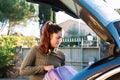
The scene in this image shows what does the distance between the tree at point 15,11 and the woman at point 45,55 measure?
30345 millimetres

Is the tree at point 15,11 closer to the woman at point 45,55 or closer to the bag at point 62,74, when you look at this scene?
the woman at point 45,55

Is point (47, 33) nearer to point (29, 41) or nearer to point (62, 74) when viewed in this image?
point (62, 74)

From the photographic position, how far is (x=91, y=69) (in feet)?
6.50

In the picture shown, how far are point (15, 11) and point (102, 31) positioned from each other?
33950 millimetres

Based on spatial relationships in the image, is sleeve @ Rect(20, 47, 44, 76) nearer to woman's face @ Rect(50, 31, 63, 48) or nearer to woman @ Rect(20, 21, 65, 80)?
woman @ Rect(20, 21, 65, 80)

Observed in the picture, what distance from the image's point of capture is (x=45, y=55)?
3.53 meters

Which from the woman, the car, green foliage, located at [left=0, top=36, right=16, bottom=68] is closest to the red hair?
the woman

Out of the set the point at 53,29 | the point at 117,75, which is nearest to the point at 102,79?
the point at 117,75

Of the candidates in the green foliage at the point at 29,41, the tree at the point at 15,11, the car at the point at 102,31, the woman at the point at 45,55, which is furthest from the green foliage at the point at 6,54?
the car at the point at 102,31

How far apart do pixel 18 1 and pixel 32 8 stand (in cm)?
267

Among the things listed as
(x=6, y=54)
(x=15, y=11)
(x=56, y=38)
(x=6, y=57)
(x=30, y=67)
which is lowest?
(x=6, y=57)

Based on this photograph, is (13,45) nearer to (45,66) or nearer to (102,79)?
(45,66)

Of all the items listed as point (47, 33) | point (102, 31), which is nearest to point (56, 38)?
point (47, 33)

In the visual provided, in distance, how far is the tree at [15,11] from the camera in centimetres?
3459
